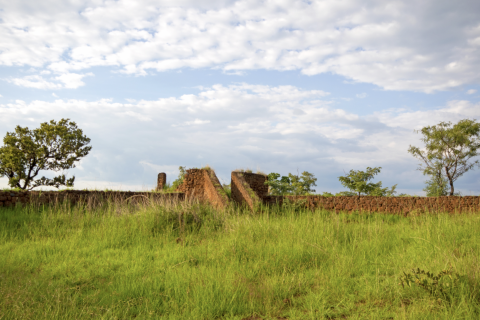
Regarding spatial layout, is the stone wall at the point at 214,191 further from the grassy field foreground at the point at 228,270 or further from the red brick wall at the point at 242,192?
the grassy field foreground at the point at 228,270

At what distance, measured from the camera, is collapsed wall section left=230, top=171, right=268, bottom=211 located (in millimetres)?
13313

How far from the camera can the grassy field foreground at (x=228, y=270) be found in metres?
4.07

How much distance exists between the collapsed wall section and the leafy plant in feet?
27.0

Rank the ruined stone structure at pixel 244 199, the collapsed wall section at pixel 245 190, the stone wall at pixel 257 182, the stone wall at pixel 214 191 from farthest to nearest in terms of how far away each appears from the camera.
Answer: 1. the stone wall at pixel 257 182
2. the collapsed wall section at pixel 245 190
3. the stone wall at pixel 214 191
4. the ruined stone structure at pixel 244 199

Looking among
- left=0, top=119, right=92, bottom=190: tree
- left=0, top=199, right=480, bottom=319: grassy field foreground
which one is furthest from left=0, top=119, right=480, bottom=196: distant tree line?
left=0, top=199, right=480, bottom=319: grassy field foreground

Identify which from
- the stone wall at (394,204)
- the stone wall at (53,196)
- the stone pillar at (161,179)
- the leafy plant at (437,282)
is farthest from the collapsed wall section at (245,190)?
Result: the leafy plant at (437,282)

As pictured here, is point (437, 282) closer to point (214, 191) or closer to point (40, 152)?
point (214, 191)

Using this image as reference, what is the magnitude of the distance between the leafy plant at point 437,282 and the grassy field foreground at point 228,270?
2 centimetres

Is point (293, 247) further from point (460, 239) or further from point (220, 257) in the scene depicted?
point (460, 239)

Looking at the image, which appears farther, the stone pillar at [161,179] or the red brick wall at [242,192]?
the stone pillar at [161,179]

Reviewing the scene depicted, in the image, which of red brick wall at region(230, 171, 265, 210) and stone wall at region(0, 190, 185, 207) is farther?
red brick wall at region(230, 171, 265, 210)

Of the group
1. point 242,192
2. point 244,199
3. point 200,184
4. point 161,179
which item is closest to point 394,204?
point 244,199

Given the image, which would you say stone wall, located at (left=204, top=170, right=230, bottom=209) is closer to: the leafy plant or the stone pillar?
the stone pillar

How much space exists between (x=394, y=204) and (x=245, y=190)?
6166mm
